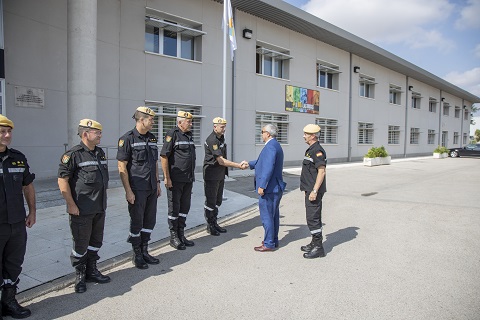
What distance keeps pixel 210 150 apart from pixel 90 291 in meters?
2.97

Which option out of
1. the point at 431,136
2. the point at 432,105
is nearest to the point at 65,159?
the point at 431,136

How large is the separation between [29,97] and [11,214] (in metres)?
7.64

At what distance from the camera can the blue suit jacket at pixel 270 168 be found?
16.7ft

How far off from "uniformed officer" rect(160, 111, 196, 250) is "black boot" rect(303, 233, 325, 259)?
5.99ft

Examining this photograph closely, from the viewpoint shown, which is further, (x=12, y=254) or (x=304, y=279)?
(x=304, y=279)

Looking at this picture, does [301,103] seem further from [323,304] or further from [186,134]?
[323,304]

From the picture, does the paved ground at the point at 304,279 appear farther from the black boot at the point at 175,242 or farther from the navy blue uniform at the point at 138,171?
the navy blue uniform at the point at 138,171

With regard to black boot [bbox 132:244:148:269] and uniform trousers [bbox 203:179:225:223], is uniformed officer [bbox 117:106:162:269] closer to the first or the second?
black boot [bbox 132:244:148:269]

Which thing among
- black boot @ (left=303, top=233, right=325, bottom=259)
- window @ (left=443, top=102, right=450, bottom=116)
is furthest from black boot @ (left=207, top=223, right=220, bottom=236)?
window @ (left=443, top=102, right=450, bottom=116)

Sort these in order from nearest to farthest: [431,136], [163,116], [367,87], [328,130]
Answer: [163,116] → [328,130] → [367,87] → [431,136]

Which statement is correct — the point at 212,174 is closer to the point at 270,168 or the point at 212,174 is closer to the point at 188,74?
the point at 270,168

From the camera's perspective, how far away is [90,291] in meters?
3.83

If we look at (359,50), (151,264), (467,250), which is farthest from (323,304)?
(359,50)

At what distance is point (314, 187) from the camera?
498 cm
